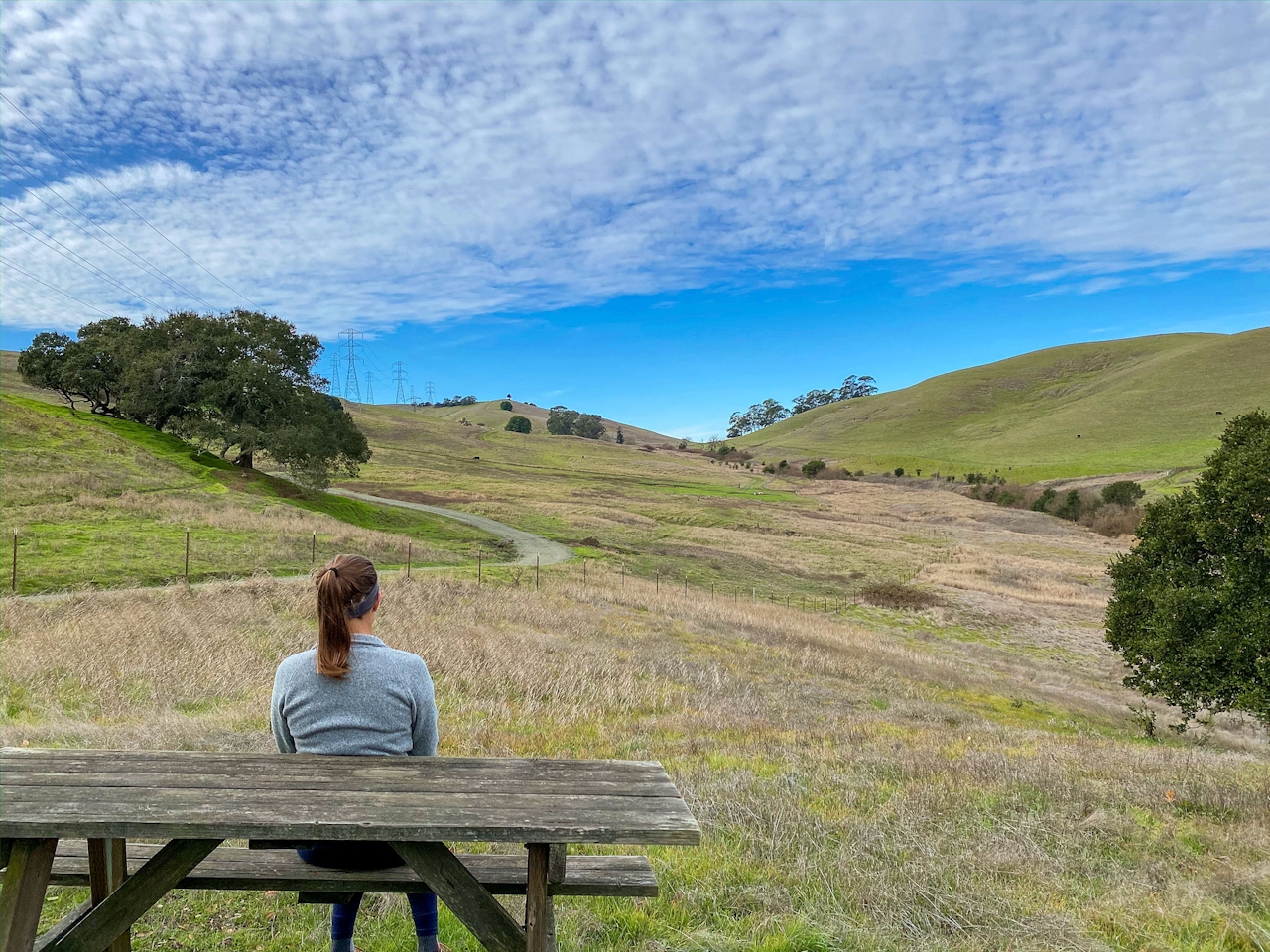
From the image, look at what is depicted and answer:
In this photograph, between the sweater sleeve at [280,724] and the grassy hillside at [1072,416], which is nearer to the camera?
the sweater sleeve at [280,724]

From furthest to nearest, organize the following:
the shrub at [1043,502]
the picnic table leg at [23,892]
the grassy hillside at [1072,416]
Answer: the grassy hillside at [1072,416], the shrub at [1043,502], the picnic table leg at [23,892]

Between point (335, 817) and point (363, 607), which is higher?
point (363, 607)

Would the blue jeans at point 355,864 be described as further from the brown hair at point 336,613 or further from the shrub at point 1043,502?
the shrub at point 1043,502

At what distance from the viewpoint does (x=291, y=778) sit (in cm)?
344

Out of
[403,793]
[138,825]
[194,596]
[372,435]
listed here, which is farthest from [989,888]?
[372,435]

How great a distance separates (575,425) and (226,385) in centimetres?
12814

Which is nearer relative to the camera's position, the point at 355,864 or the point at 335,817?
the point at 335,817

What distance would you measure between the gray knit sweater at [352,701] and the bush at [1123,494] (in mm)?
85289

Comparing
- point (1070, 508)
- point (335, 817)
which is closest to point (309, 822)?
point (335, 817)

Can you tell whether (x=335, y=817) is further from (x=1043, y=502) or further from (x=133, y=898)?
(x=1043, y=502)

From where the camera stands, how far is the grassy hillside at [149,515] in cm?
2117

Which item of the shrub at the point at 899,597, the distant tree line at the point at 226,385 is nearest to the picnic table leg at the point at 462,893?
the shrub at the point at 899,597

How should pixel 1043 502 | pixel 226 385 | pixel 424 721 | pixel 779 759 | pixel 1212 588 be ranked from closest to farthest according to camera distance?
pixel 424 721 → pixel 779 759 → pixel 1212 588 → pixel 226 385 → pixel 1043 502

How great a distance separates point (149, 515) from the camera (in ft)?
92.9
